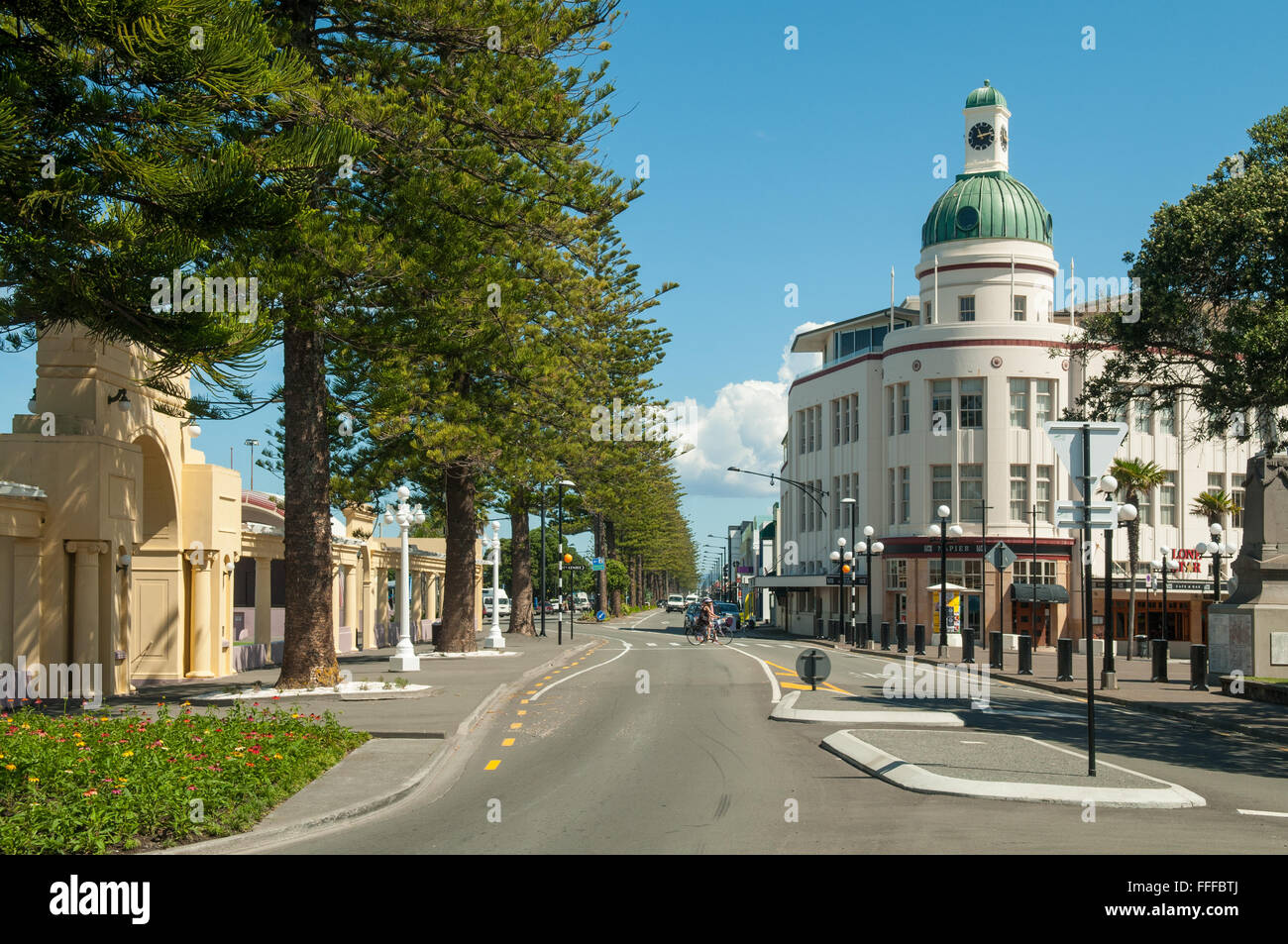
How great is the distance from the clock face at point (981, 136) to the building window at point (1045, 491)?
1841 centimetres

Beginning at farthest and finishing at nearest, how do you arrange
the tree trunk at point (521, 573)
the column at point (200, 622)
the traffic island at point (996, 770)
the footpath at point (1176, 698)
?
the tree trunk at point (521, 573), the column at point (200, 622), the footpath at point (1176, 698), the traffic island at point (996, 770)

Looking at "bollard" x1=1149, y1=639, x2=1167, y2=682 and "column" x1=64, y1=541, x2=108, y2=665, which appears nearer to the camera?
"column" x1=64, y1=541, x2=108, y2=665

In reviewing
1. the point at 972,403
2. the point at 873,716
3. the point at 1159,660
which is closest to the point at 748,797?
the point at 873,716

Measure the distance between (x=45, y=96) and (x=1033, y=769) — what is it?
42.4 feet

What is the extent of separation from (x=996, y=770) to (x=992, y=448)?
159ft

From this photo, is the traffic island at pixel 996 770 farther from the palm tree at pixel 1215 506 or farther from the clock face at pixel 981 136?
the clock face at pixel 981 136

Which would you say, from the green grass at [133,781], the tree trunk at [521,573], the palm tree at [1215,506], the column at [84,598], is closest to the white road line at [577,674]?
the tree trunk at [521,573]

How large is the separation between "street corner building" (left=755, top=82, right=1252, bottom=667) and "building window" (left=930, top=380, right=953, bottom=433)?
0.07 metres

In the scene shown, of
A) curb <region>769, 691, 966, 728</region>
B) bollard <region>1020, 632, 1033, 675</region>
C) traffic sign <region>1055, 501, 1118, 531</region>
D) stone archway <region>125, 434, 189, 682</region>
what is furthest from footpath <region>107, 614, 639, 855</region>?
bollard <region>1020, 632, 1033, 675</region>

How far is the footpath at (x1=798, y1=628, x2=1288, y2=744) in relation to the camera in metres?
18.6

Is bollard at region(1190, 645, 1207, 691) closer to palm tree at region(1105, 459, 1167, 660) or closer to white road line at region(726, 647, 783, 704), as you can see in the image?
white road line at region(726, 647, 783, 704)

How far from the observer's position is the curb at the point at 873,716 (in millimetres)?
17781

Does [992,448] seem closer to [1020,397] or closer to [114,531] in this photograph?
[1020,397]

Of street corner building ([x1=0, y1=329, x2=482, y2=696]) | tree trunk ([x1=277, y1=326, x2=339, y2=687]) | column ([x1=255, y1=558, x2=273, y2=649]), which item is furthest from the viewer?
column ([x1=255, y1=558, x2=273, y2=649])
